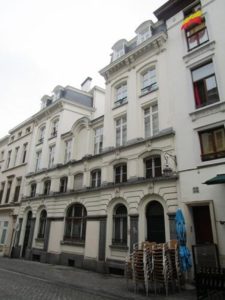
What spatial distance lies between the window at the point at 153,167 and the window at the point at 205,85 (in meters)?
3.72

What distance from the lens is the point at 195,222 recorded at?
10.4 meters

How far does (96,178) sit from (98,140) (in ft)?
10.3

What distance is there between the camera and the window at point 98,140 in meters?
17.2

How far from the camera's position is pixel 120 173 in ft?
47.6

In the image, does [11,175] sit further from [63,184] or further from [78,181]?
[78,181]

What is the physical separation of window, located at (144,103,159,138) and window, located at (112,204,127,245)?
16.0 ft

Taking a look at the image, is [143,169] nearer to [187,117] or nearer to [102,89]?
[187,117]

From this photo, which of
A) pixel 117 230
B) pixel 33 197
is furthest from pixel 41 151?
pixel 117 230

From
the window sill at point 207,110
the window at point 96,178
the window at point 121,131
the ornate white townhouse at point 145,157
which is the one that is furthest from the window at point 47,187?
the window sill at point 207,110

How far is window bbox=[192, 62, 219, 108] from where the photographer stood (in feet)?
37.9

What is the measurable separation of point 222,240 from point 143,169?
5459 mm

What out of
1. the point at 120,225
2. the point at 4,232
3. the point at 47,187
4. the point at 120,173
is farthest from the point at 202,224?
the point at 4,232

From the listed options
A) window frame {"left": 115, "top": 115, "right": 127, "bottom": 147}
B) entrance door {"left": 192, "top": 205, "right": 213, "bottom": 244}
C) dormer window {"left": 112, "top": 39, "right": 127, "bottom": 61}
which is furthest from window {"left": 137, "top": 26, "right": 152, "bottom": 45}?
entrance door {"left": 192, "top": 205, "right": 213, "bottom": 244}

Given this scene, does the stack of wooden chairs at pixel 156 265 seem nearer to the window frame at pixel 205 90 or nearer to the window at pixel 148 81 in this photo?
the window frame at pixel 205 90
